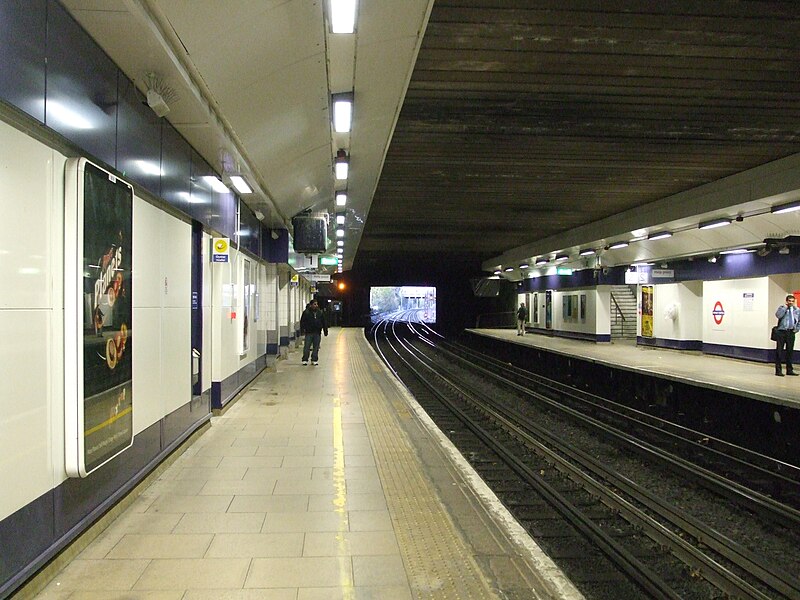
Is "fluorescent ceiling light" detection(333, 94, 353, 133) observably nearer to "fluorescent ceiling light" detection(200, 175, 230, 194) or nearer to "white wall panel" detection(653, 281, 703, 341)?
"fluorescent ceiling light" detection(200, 175, 230, 194)

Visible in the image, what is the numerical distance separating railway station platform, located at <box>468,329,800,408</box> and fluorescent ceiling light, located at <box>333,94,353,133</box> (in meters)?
7.64

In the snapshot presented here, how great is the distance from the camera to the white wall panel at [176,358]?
222 inches

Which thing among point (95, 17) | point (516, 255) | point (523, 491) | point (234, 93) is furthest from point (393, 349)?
point (95, 17)

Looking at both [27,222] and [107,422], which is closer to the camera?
[27,222]

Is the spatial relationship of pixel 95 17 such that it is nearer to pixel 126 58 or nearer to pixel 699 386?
pixel 126 58

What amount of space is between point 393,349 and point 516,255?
8001 mm

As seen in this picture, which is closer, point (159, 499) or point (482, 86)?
point (159, 499)

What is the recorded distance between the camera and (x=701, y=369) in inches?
530

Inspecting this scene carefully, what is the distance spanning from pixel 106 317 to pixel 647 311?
2007 centimetres

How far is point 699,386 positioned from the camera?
11.5 metres

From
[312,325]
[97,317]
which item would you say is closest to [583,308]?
[312,325]

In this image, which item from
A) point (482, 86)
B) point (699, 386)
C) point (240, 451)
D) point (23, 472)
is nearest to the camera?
point (23, 472)

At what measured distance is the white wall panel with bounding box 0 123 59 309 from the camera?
114 inches

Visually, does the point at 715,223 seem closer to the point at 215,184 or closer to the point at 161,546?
the point at 215,184
